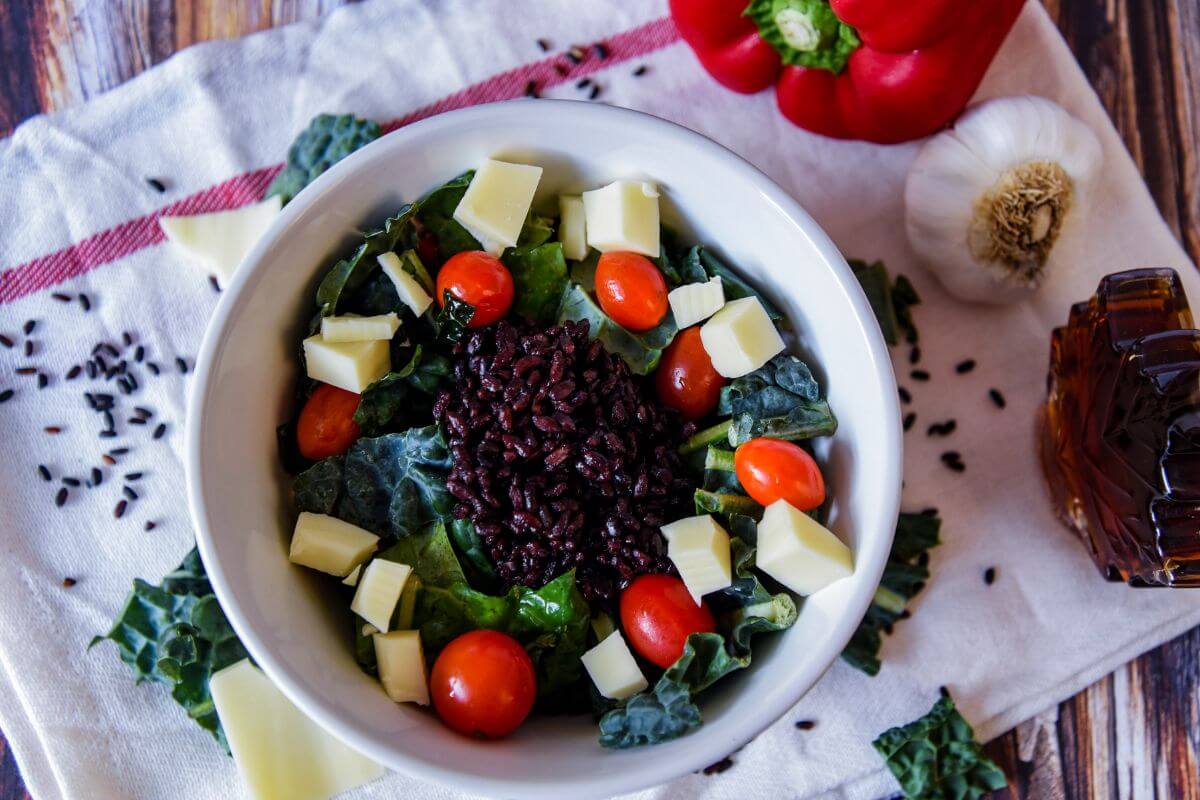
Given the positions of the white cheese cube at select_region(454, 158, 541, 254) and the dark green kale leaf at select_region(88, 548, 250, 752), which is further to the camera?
the dark green kale leaf at select_region(88, 548, 250, 752)

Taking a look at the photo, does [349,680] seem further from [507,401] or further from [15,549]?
[15,549]

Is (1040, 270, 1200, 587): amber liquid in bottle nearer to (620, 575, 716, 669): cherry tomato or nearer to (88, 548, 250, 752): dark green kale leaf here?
(620, 575, 716, 669): cherry tomato

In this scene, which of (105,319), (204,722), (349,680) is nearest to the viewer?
(349,680)

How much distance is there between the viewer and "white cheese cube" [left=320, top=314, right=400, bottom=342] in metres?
1.56

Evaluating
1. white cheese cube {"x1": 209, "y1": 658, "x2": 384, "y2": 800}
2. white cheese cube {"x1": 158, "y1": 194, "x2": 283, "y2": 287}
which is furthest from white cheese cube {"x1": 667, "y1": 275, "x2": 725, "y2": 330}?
white cheese cube {"x1": 209, "y1": 658, "x2": 384, "y2": 800}

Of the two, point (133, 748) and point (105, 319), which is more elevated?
point (105, 319)

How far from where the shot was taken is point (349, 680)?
4.93ft

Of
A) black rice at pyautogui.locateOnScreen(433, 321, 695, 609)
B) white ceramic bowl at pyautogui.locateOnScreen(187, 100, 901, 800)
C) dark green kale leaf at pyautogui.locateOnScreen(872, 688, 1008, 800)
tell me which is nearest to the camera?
white ceramic bowl at pyautogui.locateOnScreen(187, 100, 901, 800)

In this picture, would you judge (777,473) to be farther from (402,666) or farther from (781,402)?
(402,666)

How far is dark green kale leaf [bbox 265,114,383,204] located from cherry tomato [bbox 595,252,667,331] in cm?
64

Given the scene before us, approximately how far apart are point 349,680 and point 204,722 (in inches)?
21.0

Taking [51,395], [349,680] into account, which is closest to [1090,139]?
[349,680]

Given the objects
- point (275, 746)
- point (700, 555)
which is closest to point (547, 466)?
point (700, 555)

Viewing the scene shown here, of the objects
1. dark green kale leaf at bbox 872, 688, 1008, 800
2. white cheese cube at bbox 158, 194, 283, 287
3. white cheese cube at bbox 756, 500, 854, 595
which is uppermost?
white cheese cube at bbox 158, 194, 283, 287
